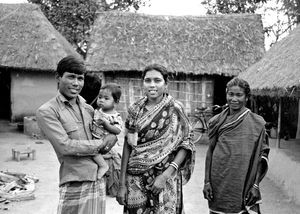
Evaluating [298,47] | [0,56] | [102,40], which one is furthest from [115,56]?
[298,47]

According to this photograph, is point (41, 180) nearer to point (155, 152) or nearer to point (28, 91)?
point (155, 152)

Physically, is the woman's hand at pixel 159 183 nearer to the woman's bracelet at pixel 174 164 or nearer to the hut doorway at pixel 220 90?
the woman's bracelet at pixel 174 164

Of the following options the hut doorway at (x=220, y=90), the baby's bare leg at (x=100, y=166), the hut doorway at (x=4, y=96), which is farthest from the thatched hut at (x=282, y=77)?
the hut doorway at (x=4, y=96)

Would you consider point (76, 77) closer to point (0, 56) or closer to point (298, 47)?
point (298, 47)

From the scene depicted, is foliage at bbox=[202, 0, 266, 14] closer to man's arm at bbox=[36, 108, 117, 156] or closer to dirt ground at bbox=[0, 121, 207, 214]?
dirt ground at bbox=[0, 121, 207, 214]

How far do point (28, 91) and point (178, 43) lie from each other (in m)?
5.52

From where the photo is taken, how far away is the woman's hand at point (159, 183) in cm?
262

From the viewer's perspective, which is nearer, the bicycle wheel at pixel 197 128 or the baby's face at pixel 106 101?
the baby's face at pixel 106 101

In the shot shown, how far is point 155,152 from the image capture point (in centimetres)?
267

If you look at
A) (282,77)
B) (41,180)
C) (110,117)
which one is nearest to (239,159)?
(110,117)

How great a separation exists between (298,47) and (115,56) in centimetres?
712

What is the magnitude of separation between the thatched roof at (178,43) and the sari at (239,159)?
9573 millimetres

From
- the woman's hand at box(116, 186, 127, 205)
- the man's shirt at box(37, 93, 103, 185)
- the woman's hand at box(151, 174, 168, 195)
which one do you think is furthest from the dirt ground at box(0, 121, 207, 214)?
the man's shirt at box(37, 93, 103, 185)

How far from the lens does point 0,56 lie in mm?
13039
